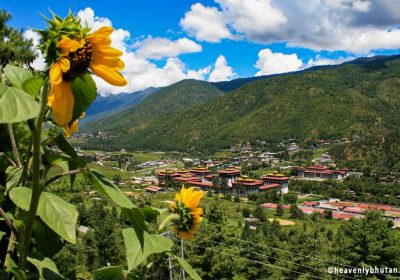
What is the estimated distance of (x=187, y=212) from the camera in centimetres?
153

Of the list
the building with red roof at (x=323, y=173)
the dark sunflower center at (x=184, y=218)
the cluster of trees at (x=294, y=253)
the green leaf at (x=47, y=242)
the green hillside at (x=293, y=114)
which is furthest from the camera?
the green hillside at (x=293, y=114)

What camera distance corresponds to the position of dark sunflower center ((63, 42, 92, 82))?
0.64m

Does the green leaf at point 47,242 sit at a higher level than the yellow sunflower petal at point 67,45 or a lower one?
lower

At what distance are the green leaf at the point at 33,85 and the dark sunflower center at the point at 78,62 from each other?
0.16 feet

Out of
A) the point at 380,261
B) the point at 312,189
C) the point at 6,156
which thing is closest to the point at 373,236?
the point at 380,261

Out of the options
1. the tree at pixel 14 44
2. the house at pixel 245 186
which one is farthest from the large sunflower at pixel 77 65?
the house at pixel 245 186

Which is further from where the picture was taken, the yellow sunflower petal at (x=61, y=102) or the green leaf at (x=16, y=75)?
the green leaf at (x=16, y=75)

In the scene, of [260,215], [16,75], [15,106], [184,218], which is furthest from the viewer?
[260,215]

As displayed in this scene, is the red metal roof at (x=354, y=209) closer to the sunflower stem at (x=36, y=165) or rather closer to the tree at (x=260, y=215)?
the tree at (x=260, y=215)

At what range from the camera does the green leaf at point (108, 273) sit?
0.87 m

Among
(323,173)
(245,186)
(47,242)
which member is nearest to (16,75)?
(47,242)

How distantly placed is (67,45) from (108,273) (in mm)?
504

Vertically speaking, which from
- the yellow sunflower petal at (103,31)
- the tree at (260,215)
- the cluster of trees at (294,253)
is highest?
the yellow sunflower petal at (103,31)

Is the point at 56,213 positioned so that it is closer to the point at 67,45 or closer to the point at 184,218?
the point at 67,45
